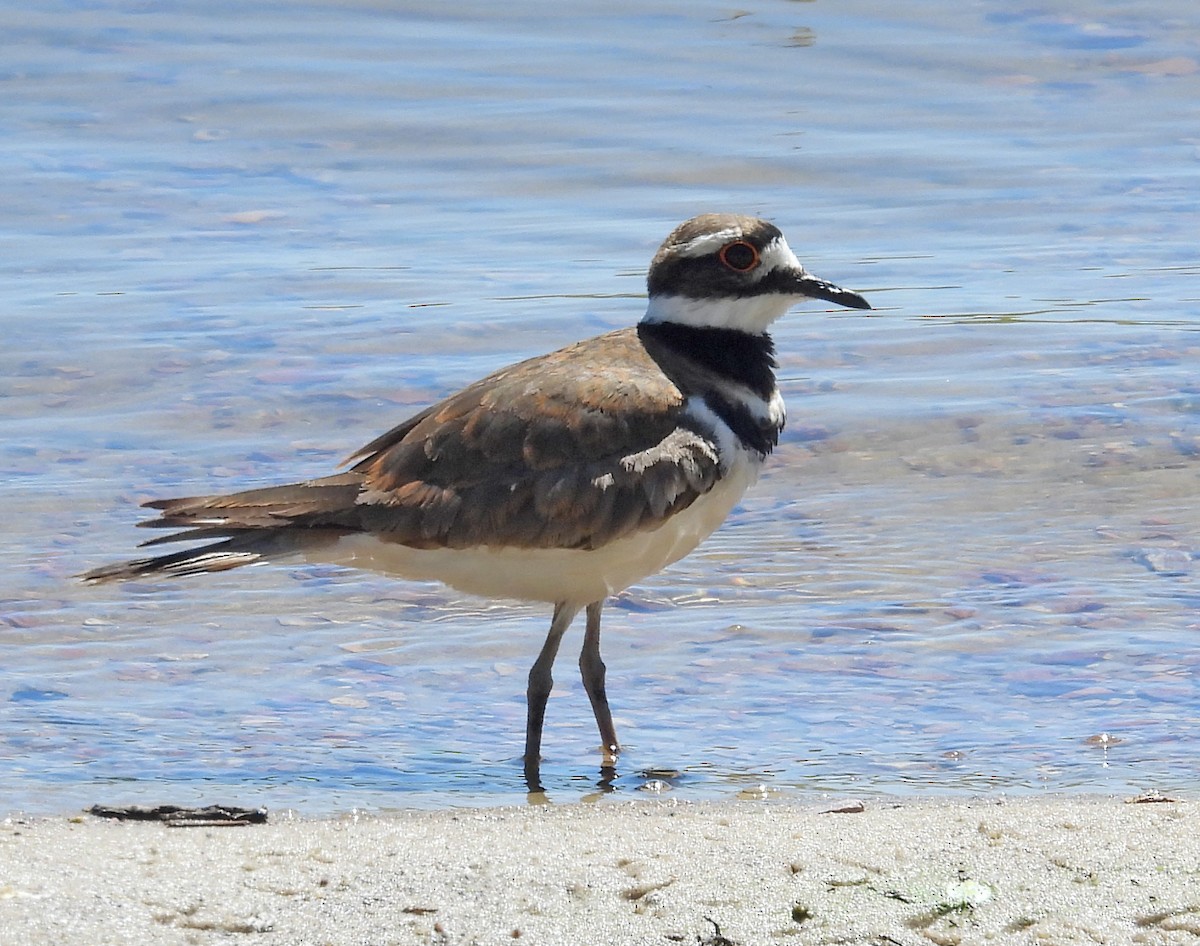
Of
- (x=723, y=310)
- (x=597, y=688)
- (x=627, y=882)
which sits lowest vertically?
(x=597, y=688)

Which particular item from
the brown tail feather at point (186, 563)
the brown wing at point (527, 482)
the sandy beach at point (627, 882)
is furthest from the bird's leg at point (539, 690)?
the sandy beach at point (627, 882)

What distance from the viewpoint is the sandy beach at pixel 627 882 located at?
4055 mm

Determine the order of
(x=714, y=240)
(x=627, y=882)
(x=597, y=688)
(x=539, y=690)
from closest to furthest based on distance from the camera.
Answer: (x=627, y=882) < (x=539, y=690) < (x=597, y=688) < (x=714, y=240)

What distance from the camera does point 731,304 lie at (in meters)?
6.54

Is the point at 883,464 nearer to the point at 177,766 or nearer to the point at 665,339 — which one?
the point at 665,339

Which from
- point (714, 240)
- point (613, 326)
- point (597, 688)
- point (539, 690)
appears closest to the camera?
point (539, 690)

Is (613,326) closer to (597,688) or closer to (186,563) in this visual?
(597,688)

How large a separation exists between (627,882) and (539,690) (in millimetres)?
1895

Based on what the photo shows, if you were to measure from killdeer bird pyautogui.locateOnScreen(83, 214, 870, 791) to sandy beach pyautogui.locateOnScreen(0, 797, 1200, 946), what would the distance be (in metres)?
1.36

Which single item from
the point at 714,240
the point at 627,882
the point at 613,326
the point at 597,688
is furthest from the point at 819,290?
the point at 613,326

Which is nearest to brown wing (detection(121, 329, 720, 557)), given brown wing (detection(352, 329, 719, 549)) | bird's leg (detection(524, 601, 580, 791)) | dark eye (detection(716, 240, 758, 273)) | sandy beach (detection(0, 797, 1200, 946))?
brown wing (detection(352, 329, 719, 549))

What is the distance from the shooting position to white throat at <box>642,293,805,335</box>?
21.5ft

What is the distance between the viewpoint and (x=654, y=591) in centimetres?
764

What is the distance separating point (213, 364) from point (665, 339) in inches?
175
